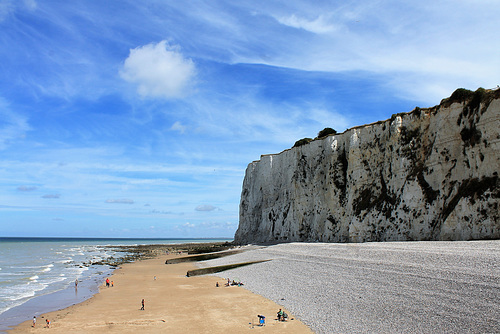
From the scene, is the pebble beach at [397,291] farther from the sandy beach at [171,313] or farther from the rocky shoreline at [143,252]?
the rocky shoreline at [143,252]

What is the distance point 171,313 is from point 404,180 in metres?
21.1

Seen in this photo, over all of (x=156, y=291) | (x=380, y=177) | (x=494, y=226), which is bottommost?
(x=156, y=291)

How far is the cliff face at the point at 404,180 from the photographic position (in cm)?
2203

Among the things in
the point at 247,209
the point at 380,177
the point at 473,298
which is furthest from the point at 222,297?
the point at 247,209

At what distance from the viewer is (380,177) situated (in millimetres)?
31750

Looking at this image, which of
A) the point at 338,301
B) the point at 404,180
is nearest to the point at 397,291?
the point at 338,301

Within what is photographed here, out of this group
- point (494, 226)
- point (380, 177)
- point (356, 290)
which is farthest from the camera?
point (380, 177)

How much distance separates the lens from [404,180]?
2859 cm

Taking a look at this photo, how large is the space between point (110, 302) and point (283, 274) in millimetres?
9736

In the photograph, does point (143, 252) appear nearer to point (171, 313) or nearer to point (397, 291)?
point (171, 313)

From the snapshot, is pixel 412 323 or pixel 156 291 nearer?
pixel 412 323

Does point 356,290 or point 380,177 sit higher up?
point 380,177

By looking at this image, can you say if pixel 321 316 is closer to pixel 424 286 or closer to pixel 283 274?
pixel 424 286

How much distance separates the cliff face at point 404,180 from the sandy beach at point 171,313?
46.1 feet
